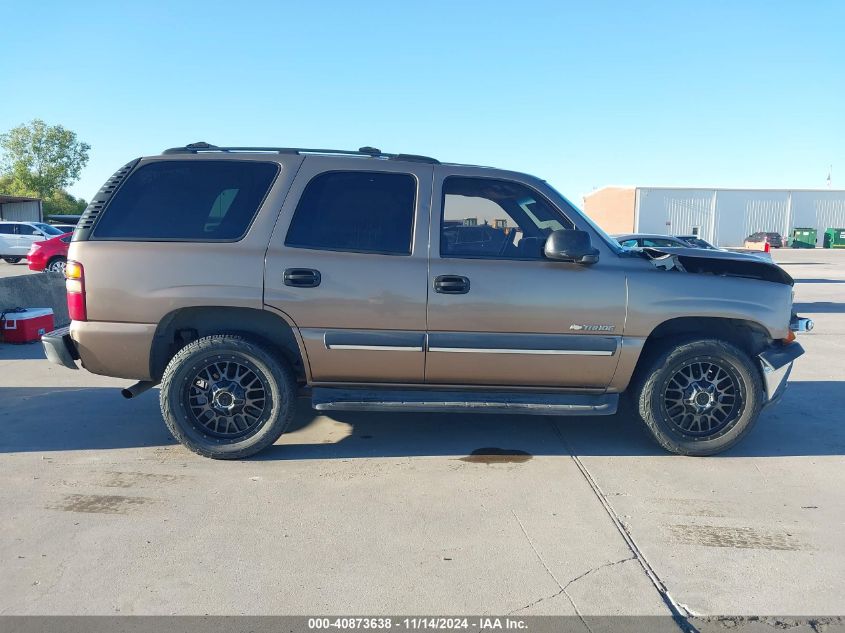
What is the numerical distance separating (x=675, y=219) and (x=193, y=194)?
199ft

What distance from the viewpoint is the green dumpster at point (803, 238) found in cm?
5381

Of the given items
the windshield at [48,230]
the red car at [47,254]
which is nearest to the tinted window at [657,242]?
the red car at [47,254]

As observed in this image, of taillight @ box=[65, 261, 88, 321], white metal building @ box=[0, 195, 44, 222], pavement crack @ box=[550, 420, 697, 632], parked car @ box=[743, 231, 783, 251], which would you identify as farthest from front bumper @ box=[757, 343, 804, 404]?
parked car @ box=[743, 231, 783, 251]

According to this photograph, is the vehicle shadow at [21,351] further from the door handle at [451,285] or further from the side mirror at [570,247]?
the side mirror at [570,247]

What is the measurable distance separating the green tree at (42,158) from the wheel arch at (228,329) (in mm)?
62220

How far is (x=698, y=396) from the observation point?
4.52 metres

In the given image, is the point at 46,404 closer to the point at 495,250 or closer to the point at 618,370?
the point at 495,250

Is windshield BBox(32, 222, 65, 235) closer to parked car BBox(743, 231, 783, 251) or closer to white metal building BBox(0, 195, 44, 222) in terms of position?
white metal building BBox(0, 195, 44, 222)

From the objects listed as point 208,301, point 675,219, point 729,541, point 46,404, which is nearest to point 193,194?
point 208,301

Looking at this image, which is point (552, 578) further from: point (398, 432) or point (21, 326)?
point (21, 326)

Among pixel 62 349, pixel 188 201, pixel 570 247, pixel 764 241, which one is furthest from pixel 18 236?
pixel 764 241

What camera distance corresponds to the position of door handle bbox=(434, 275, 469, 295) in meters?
4.25

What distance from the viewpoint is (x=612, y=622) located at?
8.84 feet

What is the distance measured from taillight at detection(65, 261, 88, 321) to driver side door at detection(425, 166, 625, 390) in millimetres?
2310
